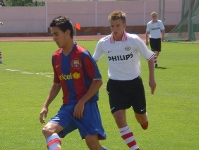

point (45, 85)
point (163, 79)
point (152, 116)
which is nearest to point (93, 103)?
point (152, 116)

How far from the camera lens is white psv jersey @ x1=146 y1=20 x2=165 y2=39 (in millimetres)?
22172

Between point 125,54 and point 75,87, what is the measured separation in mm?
1781

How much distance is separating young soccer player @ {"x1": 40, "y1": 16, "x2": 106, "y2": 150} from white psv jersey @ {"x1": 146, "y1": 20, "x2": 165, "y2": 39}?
1615cm

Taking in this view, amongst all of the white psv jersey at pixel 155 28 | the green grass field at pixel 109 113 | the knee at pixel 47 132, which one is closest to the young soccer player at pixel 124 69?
the green grass field at pixel 109 113

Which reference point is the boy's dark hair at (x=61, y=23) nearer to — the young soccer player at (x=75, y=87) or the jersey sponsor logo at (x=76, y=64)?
the young soccer player at (x=75, y=87)

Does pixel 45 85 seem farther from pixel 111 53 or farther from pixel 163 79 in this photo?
pixel 111 53

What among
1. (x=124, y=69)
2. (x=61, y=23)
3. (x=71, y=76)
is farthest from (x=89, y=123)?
(x=124, y=69)

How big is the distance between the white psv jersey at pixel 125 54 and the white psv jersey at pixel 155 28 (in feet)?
47.1

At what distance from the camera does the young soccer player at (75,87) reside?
6070 mm

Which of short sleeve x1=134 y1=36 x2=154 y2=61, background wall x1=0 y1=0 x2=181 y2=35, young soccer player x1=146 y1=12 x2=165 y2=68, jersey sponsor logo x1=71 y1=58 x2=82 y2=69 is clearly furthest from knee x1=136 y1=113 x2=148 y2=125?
background wall x1=0 y1=0 x2=181 y2=35

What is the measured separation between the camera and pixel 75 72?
618 cm

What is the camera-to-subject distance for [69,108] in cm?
621

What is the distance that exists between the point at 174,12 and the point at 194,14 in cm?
1949

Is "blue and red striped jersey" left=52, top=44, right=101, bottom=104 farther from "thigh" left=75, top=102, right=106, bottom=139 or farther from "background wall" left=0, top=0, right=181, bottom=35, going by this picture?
"background wall" left=0, top=0, right=181, bottom=35
